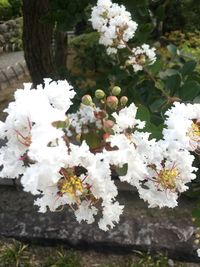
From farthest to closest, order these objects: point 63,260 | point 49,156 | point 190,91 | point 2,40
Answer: point 2,40, point 63,260, point 190,91, point 49,156

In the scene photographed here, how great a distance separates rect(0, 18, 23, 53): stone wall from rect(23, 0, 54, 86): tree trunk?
12.8ft

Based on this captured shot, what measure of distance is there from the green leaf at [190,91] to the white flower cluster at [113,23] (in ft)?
1.00

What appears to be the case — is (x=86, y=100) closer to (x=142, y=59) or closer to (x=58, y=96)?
(x=58, y=96)

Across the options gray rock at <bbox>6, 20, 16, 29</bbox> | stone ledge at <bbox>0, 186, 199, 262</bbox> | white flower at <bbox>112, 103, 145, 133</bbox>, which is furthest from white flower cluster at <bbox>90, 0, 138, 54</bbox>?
gray rock at <bbox>6, 20, 16, 29</bbox>

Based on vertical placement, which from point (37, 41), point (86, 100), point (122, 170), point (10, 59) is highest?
point (86, 100)

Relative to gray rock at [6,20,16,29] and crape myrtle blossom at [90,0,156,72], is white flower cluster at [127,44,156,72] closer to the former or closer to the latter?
crape myrtle blossom at [90,0,156,72]

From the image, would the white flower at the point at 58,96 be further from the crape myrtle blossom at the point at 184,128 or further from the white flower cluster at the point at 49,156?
the crape myrtle blossom at the point at 184,128

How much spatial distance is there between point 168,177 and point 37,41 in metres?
1.83

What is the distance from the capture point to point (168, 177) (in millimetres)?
1114

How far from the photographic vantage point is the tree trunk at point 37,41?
8.40 ft

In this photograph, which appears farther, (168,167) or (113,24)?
(113,24)

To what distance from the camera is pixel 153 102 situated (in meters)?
1.89

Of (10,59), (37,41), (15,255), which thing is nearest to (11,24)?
(10,59)

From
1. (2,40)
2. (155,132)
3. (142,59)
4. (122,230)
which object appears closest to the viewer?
(155,132)
